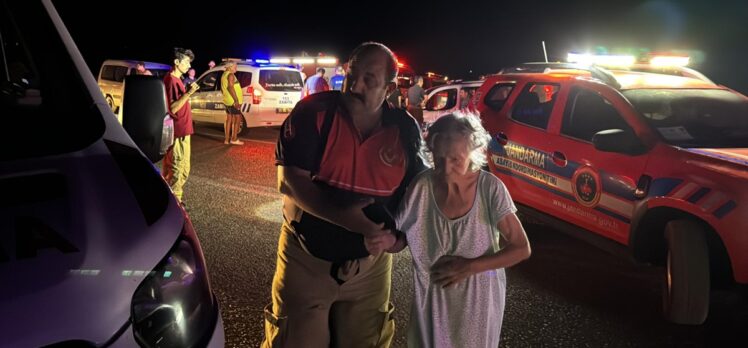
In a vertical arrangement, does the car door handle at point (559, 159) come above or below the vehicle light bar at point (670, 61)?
below

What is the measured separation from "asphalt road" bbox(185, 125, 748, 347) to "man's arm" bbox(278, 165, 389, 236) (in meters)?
1.64

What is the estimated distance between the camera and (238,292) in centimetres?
418

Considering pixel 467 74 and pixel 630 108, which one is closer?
pixel 630 108

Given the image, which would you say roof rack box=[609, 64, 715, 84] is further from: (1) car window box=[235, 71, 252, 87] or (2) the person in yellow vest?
(1) car window box=[235, 71, 252, 87]

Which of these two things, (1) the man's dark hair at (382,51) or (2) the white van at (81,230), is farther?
(1) the man's dark hair at (382,51)

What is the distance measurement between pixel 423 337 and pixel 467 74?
39.2 metres

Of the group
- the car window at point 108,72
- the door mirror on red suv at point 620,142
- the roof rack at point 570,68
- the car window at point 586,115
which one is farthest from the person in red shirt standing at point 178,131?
the car window at point 108,72

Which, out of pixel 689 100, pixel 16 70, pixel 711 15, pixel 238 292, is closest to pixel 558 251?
pixel 689 100

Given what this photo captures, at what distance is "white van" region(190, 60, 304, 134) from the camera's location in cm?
1317

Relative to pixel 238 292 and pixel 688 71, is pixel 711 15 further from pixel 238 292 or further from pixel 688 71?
pixel 238 292

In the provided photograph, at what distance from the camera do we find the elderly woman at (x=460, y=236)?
2113mm

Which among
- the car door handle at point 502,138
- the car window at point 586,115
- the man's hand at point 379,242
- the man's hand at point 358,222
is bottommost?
the car door handle at point 502,138

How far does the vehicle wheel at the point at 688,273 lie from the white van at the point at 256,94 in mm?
10450

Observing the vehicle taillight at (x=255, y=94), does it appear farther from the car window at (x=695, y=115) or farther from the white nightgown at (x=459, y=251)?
the white nightgown at (x=459, y=251)
